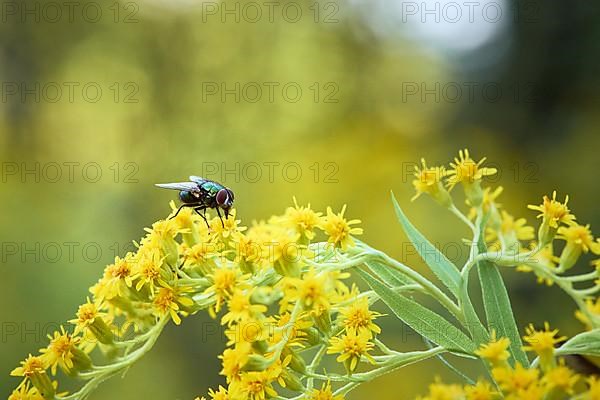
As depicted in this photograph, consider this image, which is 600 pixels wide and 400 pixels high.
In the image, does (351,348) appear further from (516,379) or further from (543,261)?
(543,261)

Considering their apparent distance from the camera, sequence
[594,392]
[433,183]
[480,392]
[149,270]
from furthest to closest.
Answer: [433,183], [149,270], [480,392], [594,392]

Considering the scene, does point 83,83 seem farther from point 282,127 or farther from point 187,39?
point 282,127

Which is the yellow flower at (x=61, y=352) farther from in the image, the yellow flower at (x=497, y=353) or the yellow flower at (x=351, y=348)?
the yellow flower at (x=497, y=353)

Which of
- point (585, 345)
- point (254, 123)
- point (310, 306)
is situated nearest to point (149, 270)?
point (310, 306)

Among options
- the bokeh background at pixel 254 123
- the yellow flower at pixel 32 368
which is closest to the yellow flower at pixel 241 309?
the yellow flower at pixel 32 368

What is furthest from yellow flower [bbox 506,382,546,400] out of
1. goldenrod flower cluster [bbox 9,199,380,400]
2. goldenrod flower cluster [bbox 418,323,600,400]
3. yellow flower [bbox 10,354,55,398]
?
yellow flower [bbox 10,354,55,398]

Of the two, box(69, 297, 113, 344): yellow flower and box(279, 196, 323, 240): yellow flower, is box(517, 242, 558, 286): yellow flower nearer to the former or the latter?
box(279, 196, 323, 240): yellow flower
